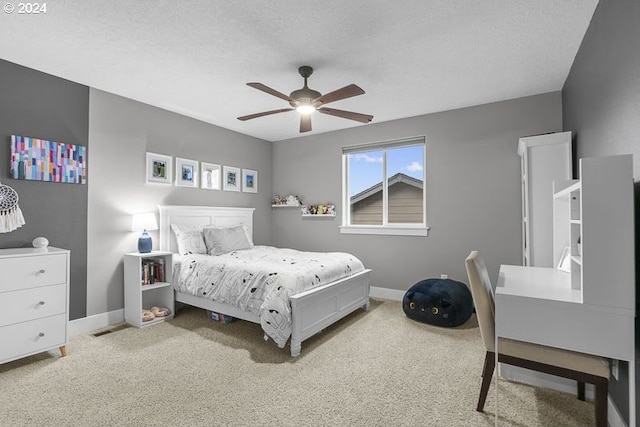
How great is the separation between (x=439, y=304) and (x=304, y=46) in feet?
9.27

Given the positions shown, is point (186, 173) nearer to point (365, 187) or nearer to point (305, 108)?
point (305, 108)

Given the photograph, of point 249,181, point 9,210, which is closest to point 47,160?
point 9,210

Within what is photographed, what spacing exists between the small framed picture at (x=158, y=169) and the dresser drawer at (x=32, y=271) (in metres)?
1.44

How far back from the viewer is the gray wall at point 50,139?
2.80 m

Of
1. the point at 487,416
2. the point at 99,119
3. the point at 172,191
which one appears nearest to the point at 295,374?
the point at 487,416

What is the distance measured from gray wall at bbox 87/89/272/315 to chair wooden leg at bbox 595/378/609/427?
13.6 ft

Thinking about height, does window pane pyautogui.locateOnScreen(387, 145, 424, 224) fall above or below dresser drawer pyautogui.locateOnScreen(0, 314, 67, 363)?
above

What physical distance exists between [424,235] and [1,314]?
424 centimetres

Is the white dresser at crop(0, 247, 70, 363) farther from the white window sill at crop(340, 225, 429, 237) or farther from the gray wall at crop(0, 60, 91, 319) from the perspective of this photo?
the white window sill at crop(340, 225, 429, 237)

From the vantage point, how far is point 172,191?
162 inches

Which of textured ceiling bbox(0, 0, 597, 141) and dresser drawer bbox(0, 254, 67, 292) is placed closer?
textured ceiling bbox(0, 0, 597, 141)

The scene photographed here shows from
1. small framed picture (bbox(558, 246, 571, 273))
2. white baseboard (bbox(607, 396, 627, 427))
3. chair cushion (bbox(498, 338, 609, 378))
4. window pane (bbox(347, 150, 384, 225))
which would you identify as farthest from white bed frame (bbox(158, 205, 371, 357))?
white baseboard (bbox(607, 396, 627, 427))

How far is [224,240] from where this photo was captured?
13.4 ft

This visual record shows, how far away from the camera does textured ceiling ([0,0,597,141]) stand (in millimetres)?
2088
